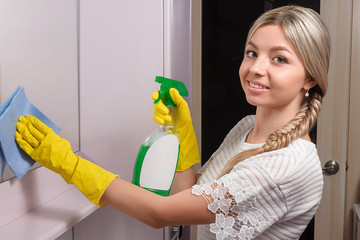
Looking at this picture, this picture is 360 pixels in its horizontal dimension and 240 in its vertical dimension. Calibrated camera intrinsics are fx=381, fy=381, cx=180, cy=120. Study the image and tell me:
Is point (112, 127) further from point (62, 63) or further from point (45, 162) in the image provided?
point (45, 162)

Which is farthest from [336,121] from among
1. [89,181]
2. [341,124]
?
[89,181]

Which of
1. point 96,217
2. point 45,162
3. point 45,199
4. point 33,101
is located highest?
point 33,101

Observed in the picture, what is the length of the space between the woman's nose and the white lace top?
8.5 inches

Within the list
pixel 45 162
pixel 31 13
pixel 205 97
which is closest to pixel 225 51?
pixel 205 97

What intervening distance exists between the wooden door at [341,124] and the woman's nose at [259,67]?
1020 mm

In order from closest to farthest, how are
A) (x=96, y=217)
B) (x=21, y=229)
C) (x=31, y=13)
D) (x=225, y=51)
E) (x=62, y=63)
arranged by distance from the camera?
(x=21, y=229) → (x=31, y=13) → (x=62, y=63) → (x=96, y=217) → (x=225, y=51)

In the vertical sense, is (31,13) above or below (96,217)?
above

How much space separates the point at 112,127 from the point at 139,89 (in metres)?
0.16

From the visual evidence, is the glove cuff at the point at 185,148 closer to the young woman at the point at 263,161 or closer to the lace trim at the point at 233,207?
the young woman at the point at 263,161

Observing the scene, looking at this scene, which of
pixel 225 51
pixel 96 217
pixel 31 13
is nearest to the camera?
pixel 31 13

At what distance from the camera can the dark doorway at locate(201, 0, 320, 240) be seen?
83.0 inches

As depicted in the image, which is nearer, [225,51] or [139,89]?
[139,89]

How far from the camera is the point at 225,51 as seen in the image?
7.08ft

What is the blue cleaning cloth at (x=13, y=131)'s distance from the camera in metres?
0.84
